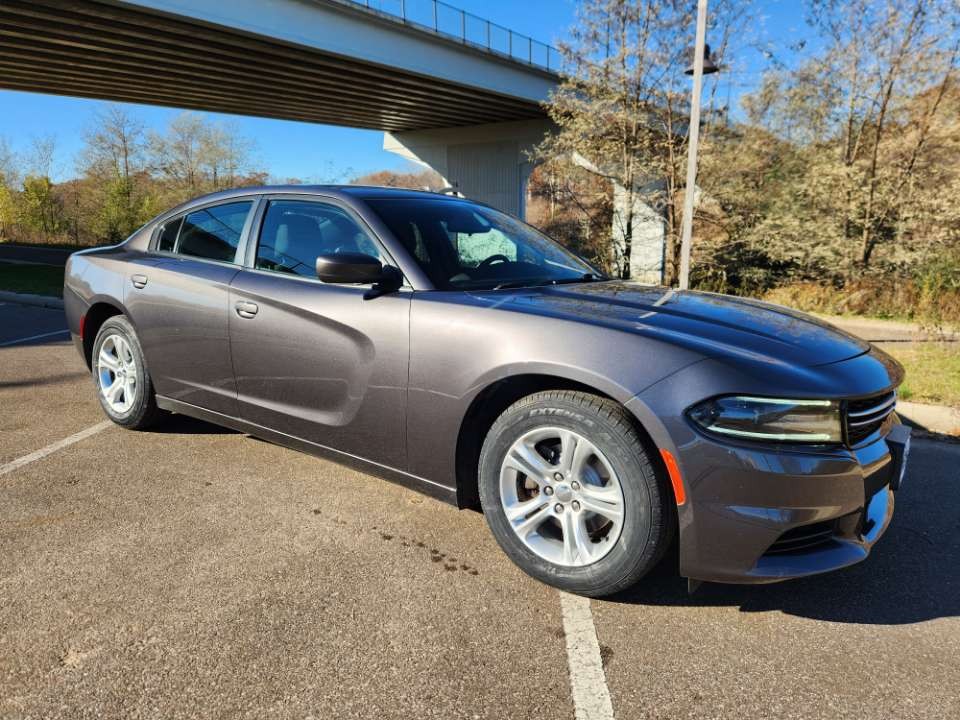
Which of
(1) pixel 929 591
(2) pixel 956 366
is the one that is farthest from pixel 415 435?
(2) pixel 956 366

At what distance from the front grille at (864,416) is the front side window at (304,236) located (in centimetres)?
201

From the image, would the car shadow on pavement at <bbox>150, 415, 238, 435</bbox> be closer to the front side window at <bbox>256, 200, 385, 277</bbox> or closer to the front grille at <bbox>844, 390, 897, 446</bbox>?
the front side window at <bbox>256, 200, 385, 277</bbox>

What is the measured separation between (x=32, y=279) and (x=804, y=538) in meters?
15.8

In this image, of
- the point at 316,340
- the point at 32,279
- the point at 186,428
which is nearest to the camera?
the point at 316,340

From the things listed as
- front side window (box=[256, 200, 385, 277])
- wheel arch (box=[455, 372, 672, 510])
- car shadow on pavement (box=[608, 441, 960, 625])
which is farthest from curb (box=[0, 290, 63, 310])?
car shadow on pavement (box=[608, 441, 960, 625])

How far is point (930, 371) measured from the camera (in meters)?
6.32

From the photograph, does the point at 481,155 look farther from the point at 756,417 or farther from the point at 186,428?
the point at 756,417

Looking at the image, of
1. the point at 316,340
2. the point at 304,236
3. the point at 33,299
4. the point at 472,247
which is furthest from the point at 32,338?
the point at 472,247

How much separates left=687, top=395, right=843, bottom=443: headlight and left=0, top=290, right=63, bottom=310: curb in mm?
11336

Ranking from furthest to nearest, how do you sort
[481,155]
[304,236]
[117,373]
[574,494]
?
1. [481,155]
2. [117,373]
3. [304,236]
4. [574,494]

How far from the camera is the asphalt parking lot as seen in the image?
2.00 meters

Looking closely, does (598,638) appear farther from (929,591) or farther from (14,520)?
(14,520)

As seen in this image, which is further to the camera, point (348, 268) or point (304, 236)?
point (304, 236)

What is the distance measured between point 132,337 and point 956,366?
7077mm
